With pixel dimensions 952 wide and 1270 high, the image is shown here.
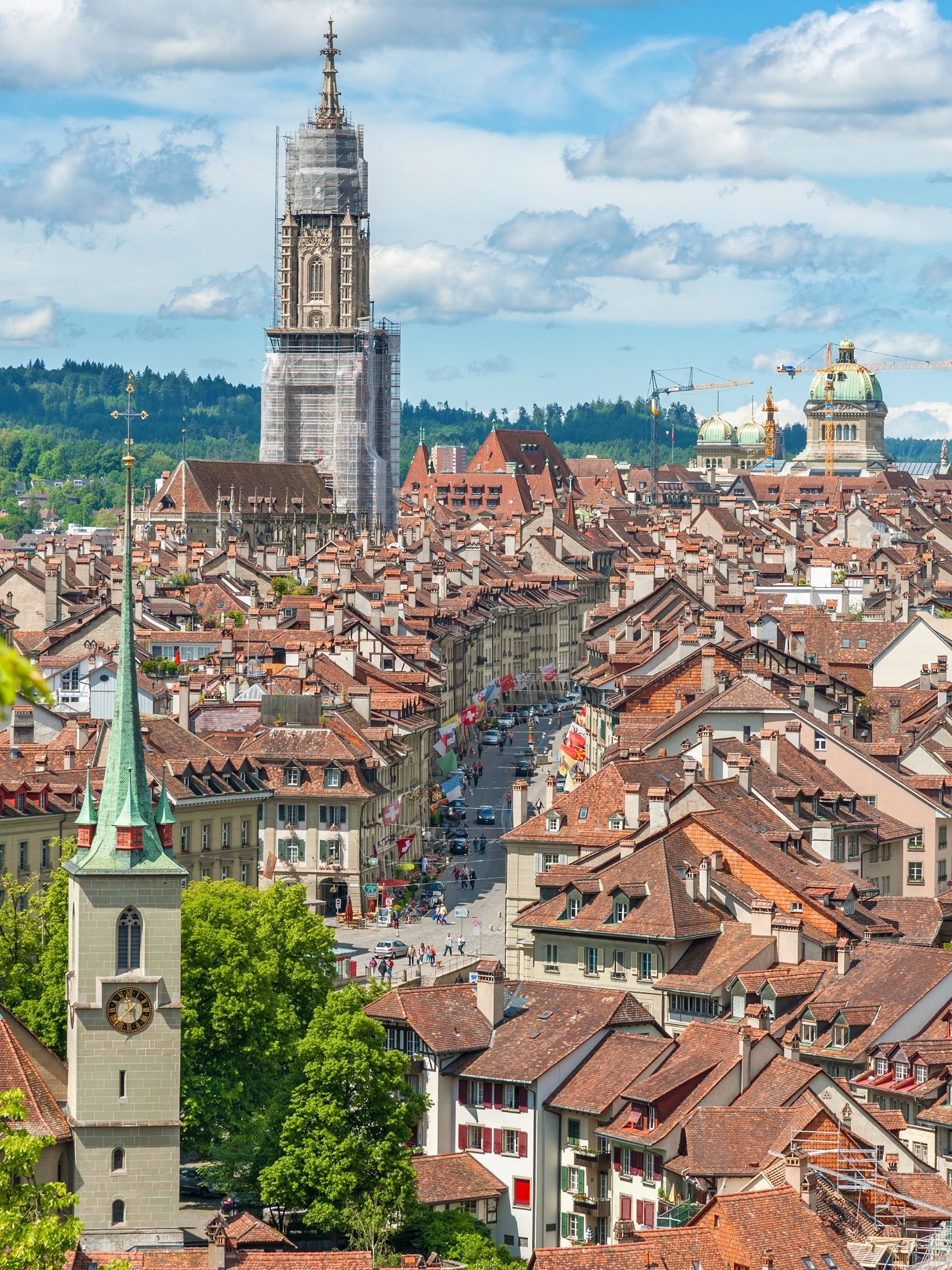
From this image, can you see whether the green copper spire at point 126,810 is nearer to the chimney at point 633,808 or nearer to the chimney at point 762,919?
the chimney at point 762,919

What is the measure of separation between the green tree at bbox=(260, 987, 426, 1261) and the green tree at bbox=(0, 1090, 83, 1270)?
623 inches

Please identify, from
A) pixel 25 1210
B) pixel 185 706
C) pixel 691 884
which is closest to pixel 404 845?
pixel 185 706

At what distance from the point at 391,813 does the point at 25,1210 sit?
80594 millimetres

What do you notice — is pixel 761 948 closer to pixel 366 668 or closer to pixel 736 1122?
pixel 736 1122

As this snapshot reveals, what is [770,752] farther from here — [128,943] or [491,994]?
[128,943]

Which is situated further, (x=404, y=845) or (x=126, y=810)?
(x=404, y=845)

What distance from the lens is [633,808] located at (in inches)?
3770

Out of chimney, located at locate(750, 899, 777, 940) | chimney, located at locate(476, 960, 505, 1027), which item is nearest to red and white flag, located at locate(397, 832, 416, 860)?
chimney, located at locate(750, 899, 777, 940)

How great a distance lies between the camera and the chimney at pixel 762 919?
83.4 meters

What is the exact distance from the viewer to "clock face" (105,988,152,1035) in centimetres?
6569

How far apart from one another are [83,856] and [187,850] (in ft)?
155

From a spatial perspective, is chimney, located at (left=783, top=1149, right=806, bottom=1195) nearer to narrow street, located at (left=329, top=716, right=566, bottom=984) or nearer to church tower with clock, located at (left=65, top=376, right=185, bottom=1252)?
church tower with clock, located at (left=65, top=376, right=185, bottom=1252)

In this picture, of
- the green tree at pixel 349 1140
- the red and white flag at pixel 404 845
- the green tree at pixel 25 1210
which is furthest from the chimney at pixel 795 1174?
the red and white flag at pixel 404 845

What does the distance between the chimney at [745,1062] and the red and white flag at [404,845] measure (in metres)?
57.9
